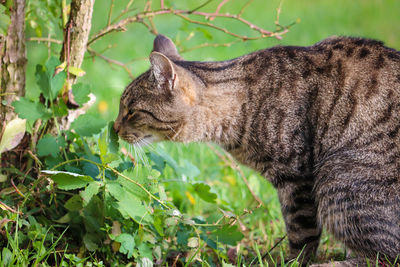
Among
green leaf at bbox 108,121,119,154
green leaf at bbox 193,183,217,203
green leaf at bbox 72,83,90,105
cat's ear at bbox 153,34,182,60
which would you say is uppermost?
cat's ear at bbox 153,34,182,60

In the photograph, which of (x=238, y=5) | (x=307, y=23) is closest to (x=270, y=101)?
(x=307, y=23)

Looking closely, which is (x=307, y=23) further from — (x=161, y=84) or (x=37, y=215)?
(x=37, y=215)

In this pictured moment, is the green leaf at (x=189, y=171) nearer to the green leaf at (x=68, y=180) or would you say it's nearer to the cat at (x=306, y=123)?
the cat at (x=306, y=123)

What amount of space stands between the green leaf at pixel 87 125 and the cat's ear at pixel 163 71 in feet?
1.60

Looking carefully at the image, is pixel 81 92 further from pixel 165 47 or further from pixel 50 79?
pixel 165 47

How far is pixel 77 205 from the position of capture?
2.47 m

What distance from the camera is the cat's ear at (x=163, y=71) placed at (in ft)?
8.86

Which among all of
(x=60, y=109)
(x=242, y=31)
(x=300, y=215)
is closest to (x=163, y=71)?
(x=60, y=109)

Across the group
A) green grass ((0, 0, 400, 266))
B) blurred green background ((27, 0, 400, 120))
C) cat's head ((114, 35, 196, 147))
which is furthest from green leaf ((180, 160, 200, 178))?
blurred green background ((27, 0, 400, 120))

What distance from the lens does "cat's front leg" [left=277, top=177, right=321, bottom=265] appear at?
2.79m

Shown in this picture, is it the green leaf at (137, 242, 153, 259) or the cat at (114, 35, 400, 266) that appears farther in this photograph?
the cat at (114, 35, 400, 266)

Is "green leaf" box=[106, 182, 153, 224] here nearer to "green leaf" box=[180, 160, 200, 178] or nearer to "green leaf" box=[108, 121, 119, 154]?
"green leaf" box=[108, 121, 119, 154]

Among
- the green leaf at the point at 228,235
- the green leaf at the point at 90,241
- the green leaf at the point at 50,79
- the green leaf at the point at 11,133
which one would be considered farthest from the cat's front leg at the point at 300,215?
the green leaf at the point at 11,133

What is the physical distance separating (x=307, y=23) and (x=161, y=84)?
600 centimetres
